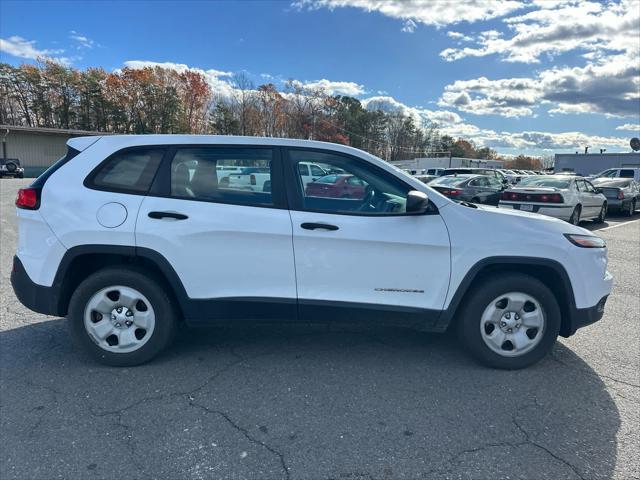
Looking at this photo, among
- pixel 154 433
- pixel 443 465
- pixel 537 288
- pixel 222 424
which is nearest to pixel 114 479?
pixel 154 433

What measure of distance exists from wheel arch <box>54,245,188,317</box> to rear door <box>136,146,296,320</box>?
6 centimetres

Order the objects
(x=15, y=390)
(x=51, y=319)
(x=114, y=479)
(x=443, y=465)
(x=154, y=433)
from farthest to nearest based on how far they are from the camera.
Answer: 1. (x=51, y=319)
2. (x=15, y=390)
3. (x=154, y=433)
4. (x=443, y=465)
5. (x=114, y=479)

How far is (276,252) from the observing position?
126 inches

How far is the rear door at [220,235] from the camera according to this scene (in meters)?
3.18

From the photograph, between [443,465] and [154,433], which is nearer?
[443,465]

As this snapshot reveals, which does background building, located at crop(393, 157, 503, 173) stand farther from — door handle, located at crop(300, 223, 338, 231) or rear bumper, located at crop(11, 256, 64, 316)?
rear bumper, located at crop(11, 256, 64, 316)

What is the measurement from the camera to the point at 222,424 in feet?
8.79

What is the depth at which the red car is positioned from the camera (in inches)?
132

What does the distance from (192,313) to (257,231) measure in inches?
33.7

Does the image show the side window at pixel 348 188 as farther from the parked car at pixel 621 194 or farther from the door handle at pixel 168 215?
the parked car at pixel 621 194

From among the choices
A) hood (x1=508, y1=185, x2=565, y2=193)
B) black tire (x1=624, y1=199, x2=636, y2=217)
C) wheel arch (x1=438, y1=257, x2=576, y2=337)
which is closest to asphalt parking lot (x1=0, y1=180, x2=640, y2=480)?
wheel arch (x1=438, y1=257, x2=576, y2=337)

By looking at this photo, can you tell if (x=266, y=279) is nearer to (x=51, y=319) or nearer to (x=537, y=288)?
(x=537, y=288)

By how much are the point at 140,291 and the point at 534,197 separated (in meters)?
10.9

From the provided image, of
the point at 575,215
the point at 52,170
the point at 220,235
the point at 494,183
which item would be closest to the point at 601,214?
the point at 575,215
